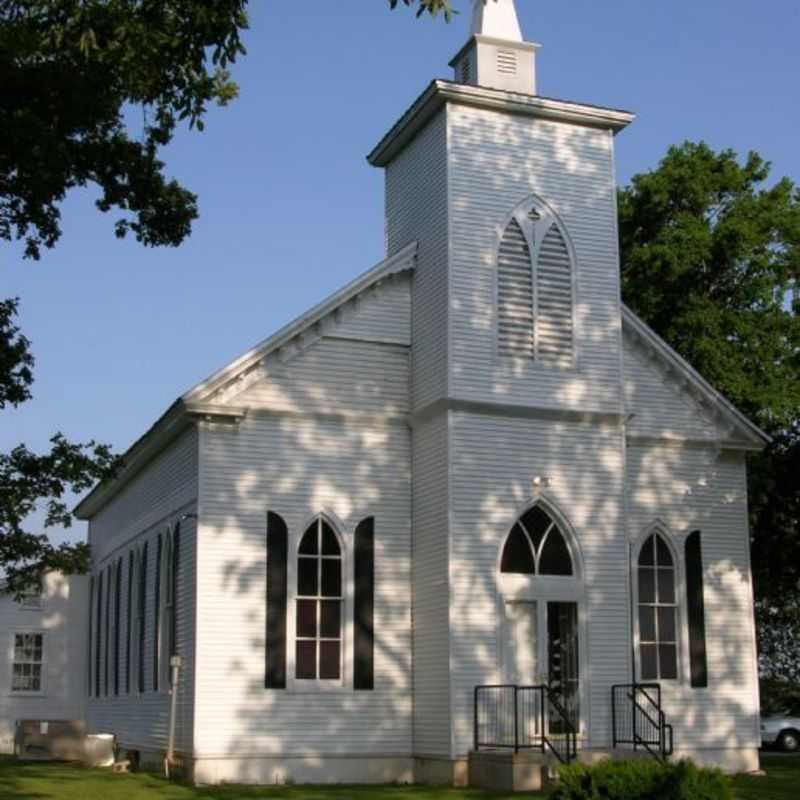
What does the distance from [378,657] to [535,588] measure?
108 inches

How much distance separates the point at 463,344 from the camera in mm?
22172

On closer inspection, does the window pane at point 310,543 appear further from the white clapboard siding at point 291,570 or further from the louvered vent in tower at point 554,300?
the louvered vent in tower at point 554,300

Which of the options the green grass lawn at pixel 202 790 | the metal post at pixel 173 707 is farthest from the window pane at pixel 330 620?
the green grass lawn at pixel 202 790

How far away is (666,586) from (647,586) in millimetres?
392

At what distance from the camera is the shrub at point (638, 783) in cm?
1272

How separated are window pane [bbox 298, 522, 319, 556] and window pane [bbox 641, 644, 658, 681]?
5.92 metres

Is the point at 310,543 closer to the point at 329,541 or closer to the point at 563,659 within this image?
the point at 329,541

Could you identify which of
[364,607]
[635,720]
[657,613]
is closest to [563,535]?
[657,613]

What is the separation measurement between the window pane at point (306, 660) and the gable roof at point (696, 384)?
7.96 m

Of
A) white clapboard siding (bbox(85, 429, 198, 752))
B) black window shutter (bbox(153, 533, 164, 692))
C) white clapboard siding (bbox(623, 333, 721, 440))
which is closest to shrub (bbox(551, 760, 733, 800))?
white clapboard siding (bbox(85, 429, 198, 752))

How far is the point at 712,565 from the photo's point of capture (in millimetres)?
24328

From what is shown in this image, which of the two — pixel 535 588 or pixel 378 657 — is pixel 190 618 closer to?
pixel 378 657

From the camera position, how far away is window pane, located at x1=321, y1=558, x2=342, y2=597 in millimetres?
22094

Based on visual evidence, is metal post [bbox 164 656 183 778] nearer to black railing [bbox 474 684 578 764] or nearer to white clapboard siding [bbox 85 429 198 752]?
white clapboard siding [bbox 85 429 198 752]
